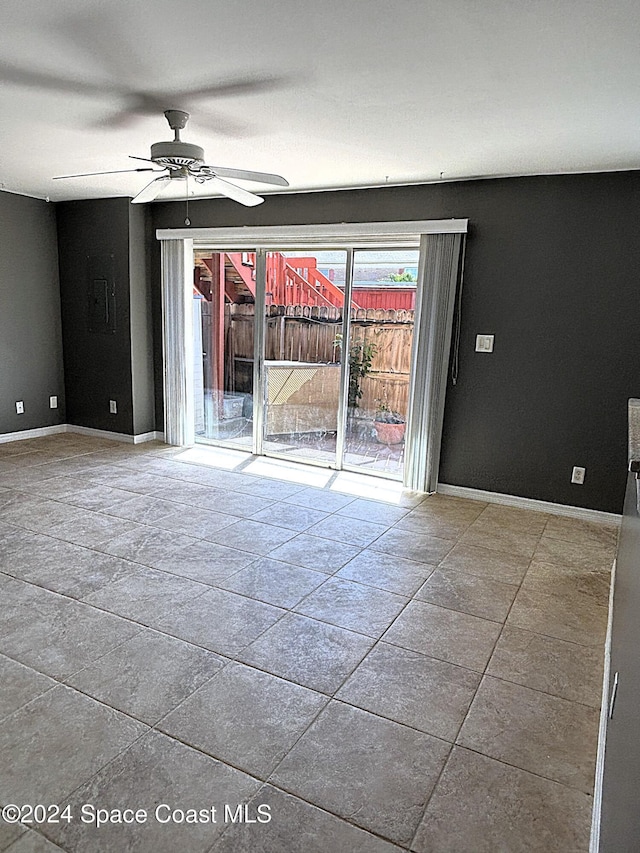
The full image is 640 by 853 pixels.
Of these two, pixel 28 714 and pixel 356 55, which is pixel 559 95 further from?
pixel 28 714

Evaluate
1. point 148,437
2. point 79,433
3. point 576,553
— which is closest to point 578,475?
point 576,553

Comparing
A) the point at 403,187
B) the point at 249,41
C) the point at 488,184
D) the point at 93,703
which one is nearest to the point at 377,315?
the point at 403,187

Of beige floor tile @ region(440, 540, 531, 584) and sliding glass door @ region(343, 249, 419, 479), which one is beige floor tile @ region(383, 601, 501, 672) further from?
sliding glass door @ region(343, 249, 419, 479)

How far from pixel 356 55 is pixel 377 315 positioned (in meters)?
2.62

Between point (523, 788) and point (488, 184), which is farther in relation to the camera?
point (488, 184)

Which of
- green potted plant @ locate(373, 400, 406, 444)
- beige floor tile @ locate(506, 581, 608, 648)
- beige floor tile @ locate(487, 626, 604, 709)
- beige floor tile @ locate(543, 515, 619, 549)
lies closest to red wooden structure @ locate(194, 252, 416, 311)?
green potted plant @ locate(373, 400, 406, 444)

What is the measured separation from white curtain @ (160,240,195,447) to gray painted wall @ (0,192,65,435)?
1.30 metres

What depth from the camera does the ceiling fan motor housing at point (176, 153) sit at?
273cm

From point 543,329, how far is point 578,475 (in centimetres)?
105

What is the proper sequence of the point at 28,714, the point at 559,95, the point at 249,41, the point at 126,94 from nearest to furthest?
1. the point at 28,714
2. the point at 249,41
3. the point at 559,95
4. the point at 126,94

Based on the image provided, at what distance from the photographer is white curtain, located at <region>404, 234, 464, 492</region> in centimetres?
414

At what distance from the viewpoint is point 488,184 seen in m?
3.97

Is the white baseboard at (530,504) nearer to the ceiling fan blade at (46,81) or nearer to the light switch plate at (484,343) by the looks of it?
the light switch plate at (484,343)

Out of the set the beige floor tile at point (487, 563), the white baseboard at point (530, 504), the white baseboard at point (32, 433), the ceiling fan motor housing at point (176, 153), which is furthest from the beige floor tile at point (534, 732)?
the white baseboard at point (32, 433)
